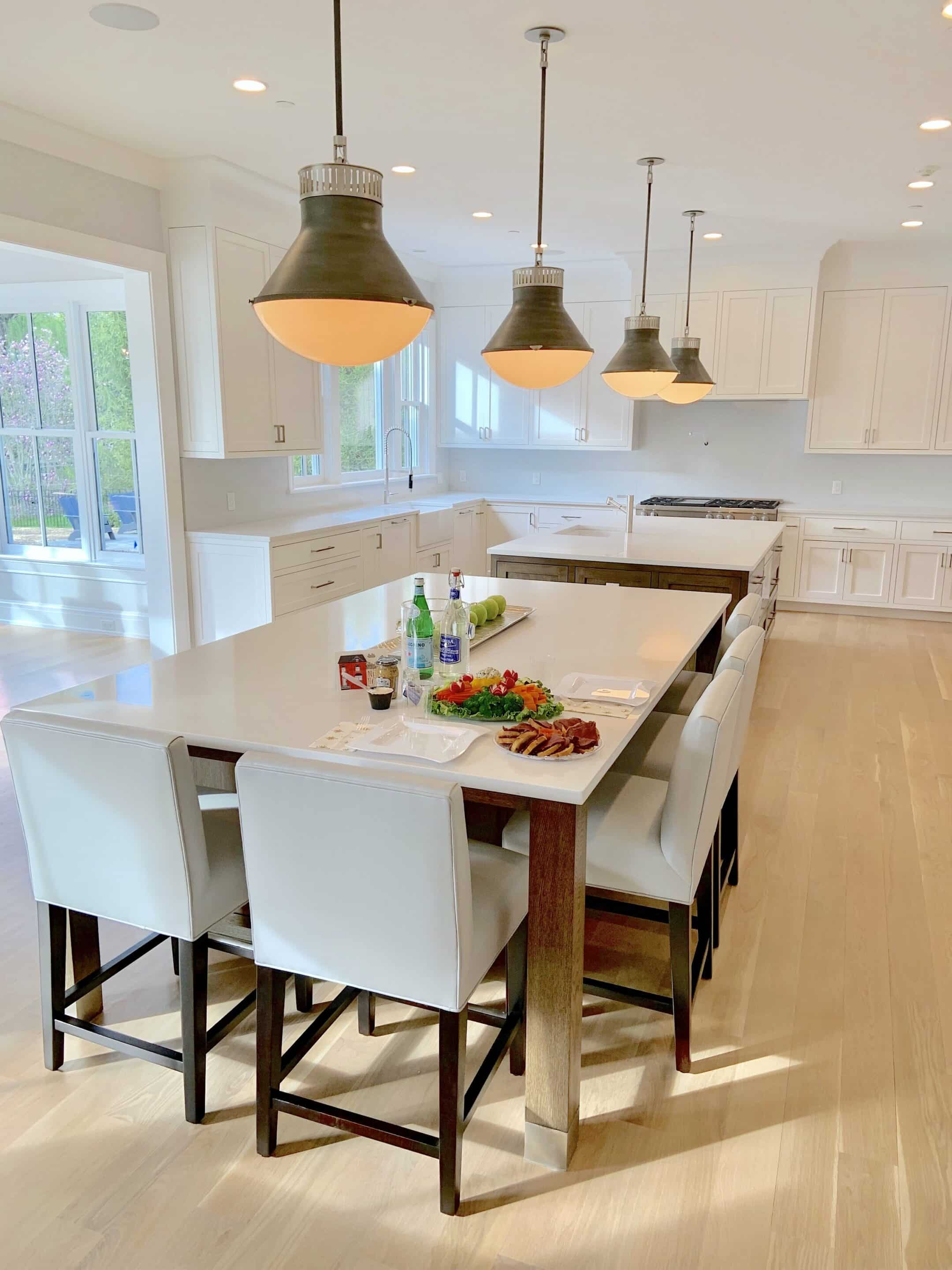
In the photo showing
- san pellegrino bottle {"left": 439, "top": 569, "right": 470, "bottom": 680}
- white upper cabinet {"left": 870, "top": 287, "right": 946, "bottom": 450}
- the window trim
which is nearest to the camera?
san pellegrino bottle {"left": 439, "top": 569, "right": 470, "bottom": 680}

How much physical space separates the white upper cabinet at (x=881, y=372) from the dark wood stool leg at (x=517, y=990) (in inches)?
233

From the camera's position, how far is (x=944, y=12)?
2.81 metres

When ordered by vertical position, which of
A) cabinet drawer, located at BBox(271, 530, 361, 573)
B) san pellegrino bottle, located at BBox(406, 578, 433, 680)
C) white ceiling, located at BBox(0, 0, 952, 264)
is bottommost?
cabinet drawer, located at BBox(271, 530, 361, 573)

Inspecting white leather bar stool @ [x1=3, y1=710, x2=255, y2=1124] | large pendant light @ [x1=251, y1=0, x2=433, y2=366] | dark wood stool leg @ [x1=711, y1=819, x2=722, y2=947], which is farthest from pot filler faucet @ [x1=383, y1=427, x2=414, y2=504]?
white leather bar stool @ [x1=3, y1=710, x2=255, y2=1124]

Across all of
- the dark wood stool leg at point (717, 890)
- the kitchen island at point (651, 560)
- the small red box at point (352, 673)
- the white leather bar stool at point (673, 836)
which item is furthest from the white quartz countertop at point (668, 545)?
the small red box at point (352, 673)

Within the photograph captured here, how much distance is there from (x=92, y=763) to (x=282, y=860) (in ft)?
1.42

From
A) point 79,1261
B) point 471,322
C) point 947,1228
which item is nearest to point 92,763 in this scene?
point 79,1261

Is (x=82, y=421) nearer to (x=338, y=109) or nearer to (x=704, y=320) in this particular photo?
(x=704, y=320)

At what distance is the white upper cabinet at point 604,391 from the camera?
286 inches

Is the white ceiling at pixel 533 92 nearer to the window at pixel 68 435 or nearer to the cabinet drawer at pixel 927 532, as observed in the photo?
the window at pixel 68 435

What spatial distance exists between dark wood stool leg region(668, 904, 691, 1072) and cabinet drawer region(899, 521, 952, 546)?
545 cm

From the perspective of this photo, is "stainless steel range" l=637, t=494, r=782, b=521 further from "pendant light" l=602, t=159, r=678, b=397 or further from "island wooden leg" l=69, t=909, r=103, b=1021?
"island wooden leg" l=69, t=909, r=103, b=1021

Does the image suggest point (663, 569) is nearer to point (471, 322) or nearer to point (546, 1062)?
point (546, 1062)

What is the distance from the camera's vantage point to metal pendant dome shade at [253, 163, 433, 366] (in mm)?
1673
